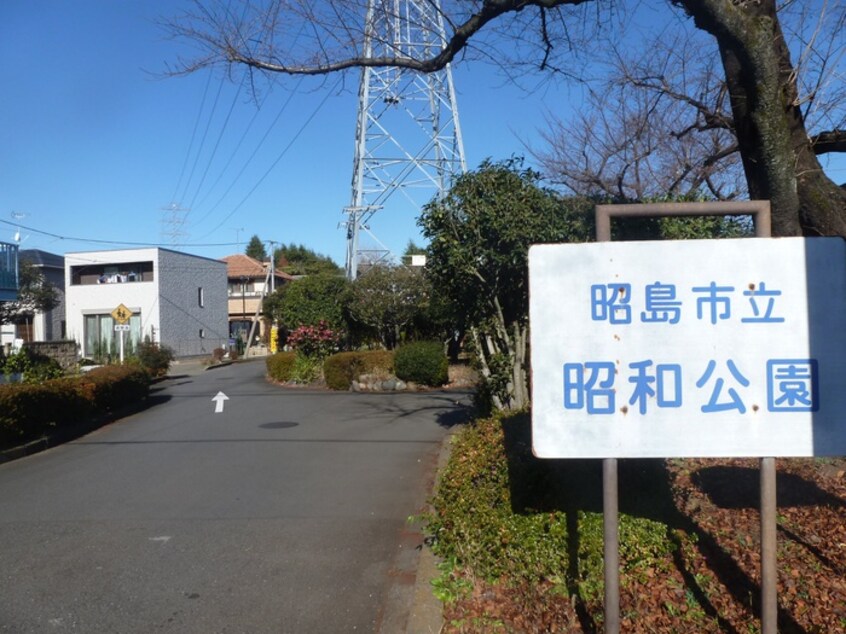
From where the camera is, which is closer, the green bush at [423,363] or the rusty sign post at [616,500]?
the rusty sign post at [616,500]

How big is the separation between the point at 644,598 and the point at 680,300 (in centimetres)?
193

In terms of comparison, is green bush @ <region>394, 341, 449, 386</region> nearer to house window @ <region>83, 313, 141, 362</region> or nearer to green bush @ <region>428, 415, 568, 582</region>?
green bush @ <region>428, 415, 568, 582</region>

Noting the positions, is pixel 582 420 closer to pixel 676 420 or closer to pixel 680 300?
pixel 676 420

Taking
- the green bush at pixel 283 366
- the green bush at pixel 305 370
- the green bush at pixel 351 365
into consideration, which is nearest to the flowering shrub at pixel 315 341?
the green bush at pixel 305 370

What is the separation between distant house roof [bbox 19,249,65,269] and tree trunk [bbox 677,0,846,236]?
4455cm

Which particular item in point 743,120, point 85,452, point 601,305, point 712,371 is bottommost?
point 85,452

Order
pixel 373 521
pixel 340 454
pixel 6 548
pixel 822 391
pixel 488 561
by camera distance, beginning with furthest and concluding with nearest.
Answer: pixel 340 454 → pixel 373 521 → pixel 6 548 → pixel 488 561 → pixel 822 391

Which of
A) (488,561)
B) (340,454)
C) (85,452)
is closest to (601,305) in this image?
(488,561)

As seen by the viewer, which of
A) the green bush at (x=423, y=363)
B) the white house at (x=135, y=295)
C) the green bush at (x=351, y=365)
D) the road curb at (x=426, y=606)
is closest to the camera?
the road curb at (x=426, y=606)

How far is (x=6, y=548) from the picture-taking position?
667 centimetres

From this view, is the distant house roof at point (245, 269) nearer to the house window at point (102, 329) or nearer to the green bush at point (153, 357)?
the house window at point (102, 329)

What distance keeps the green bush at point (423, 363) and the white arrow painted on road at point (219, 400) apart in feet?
16.2

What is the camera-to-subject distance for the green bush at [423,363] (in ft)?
72.6

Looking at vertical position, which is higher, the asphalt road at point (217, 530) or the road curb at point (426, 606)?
the road curb at point (426, 606)
